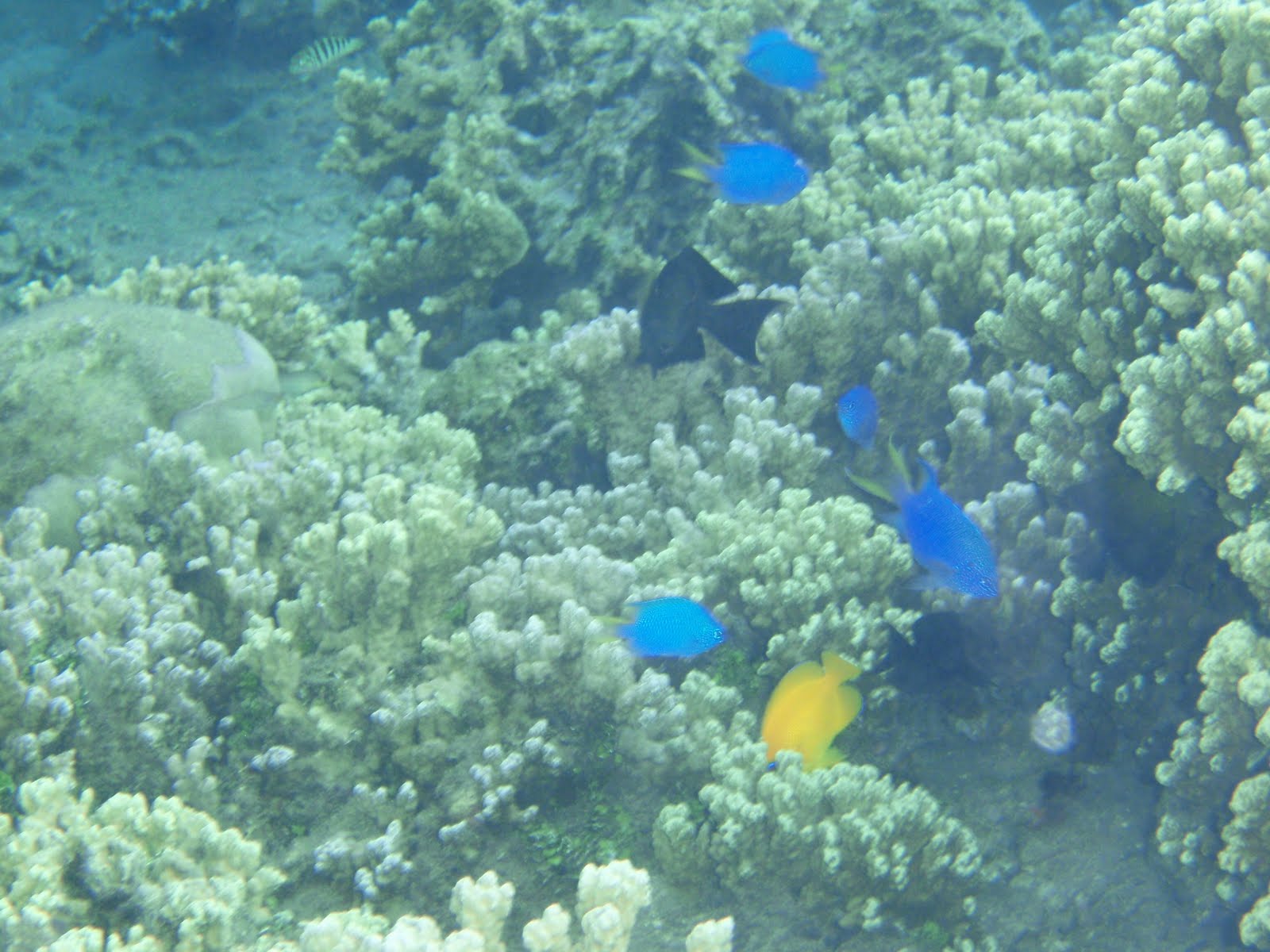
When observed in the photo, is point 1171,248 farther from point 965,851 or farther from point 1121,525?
point 965,851

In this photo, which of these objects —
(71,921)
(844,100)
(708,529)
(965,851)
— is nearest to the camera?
(71,921)

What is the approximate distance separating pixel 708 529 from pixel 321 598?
1.56 metres

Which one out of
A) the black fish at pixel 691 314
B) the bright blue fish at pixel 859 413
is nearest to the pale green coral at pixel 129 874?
the black fish at pixel 691 314

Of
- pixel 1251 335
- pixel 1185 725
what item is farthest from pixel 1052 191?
pixel 1185 725

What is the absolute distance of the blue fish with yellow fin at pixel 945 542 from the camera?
268 cm

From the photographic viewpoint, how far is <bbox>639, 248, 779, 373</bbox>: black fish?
3.62 m

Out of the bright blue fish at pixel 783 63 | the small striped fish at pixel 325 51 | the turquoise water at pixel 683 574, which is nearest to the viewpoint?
the turquoise water at pixel 683 574

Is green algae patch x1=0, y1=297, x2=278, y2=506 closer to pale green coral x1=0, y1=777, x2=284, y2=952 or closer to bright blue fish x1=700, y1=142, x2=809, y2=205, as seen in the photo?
pale green coral x1=0, y1=777, x2=284, y2=952

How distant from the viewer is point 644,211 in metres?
5.21

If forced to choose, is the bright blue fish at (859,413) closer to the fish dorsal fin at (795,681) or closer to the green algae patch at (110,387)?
the fish dorsal fin at (795,681)

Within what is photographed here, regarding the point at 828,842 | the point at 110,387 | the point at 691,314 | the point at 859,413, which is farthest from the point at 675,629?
the point at 110,387

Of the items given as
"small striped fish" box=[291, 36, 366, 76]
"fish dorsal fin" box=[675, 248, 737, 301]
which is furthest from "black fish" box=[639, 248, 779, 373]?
"small striped fish" box=[291, 36, 366, 76]

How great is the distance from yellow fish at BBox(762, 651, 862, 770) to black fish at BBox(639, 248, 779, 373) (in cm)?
159

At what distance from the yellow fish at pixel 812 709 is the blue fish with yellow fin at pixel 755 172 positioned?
2.44 m
